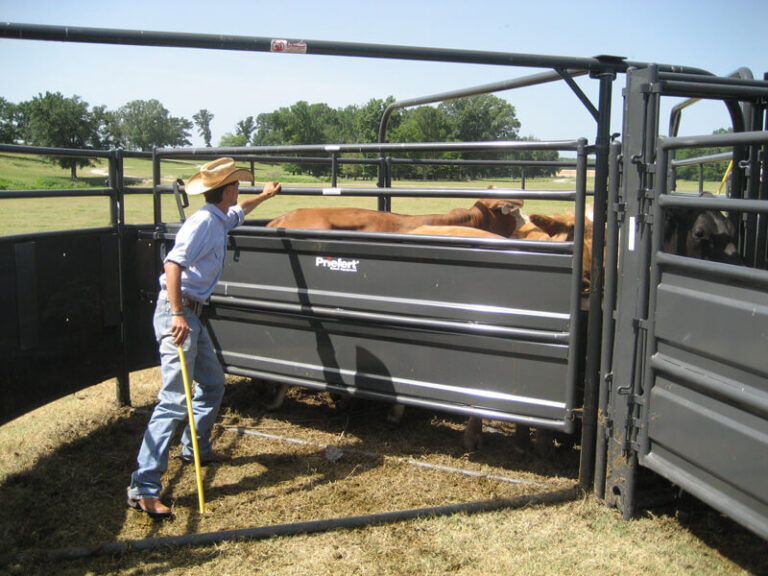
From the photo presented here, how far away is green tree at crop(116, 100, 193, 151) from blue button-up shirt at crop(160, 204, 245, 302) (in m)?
89.7

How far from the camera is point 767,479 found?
8.36 ft

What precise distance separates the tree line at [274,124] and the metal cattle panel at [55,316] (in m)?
40.6

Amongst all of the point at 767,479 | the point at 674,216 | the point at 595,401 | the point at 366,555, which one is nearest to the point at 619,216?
the point at 674,216

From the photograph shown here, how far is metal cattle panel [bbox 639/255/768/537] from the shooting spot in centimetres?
261

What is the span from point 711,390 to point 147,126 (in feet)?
329

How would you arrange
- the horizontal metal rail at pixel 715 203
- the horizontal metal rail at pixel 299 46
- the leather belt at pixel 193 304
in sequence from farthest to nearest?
the leather belt at pixel 193 304 < the horizontal metal rail at pixel 299 46 < the horizontal metal rail at pixel 715 203

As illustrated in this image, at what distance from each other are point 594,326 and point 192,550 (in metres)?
2.40

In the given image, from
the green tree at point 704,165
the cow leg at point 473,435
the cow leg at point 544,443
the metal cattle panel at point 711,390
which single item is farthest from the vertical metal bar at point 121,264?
the green tree at point 704,165

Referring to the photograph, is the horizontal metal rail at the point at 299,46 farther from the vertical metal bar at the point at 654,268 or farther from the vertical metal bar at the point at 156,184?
the vertical metal bar at the point at 156,184

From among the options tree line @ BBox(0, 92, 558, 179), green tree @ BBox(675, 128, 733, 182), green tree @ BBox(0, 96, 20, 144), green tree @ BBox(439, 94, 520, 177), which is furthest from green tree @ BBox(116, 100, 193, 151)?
green tree @ BBox(675, 128, 733, 182)

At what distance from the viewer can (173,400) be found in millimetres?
3812

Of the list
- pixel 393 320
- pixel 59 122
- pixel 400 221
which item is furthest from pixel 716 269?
pixel 59 122

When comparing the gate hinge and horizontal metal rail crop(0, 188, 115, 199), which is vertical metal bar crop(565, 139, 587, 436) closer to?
the gate hinge

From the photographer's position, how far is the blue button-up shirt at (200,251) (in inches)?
150
